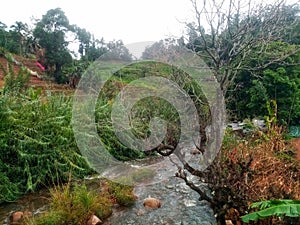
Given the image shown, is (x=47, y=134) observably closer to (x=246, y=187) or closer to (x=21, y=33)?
(x=246, y=187)

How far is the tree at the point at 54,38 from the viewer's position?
49.4 feet

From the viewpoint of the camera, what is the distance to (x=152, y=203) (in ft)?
16.8

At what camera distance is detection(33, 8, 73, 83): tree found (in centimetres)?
1507

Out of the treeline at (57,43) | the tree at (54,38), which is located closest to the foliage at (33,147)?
the treeline at (57,43)

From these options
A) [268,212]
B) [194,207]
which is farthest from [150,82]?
[268,212]

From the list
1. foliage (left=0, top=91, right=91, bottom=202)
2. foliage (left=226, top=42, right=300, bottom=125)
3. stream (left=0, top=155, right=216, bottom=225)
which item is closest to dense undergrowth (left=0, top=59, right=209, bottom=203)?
foliage (left=0, top=91, right=91, bottom=202)

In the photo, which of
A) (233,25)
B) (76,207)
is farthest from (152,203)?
(233,25)

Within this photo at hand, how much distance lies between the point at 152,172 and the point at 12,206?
2969 millimetres

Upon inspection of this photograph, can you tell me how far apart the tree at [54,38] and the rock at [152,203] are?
11269 mm

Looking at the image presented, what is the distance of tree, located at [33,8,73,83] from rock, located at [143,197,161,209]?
11.3 m

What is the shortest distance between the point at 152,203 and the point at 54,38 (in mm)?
12241

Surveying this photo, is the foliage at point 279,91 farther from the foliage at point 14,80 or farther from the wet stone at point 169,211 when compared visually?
the foliage at point 14,80

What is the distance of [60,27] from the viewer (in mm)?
15898

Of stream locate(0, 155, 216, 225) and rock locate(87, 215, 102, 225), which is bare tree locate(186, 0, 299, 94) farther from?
rock locate(87, 215, 102, 225)
